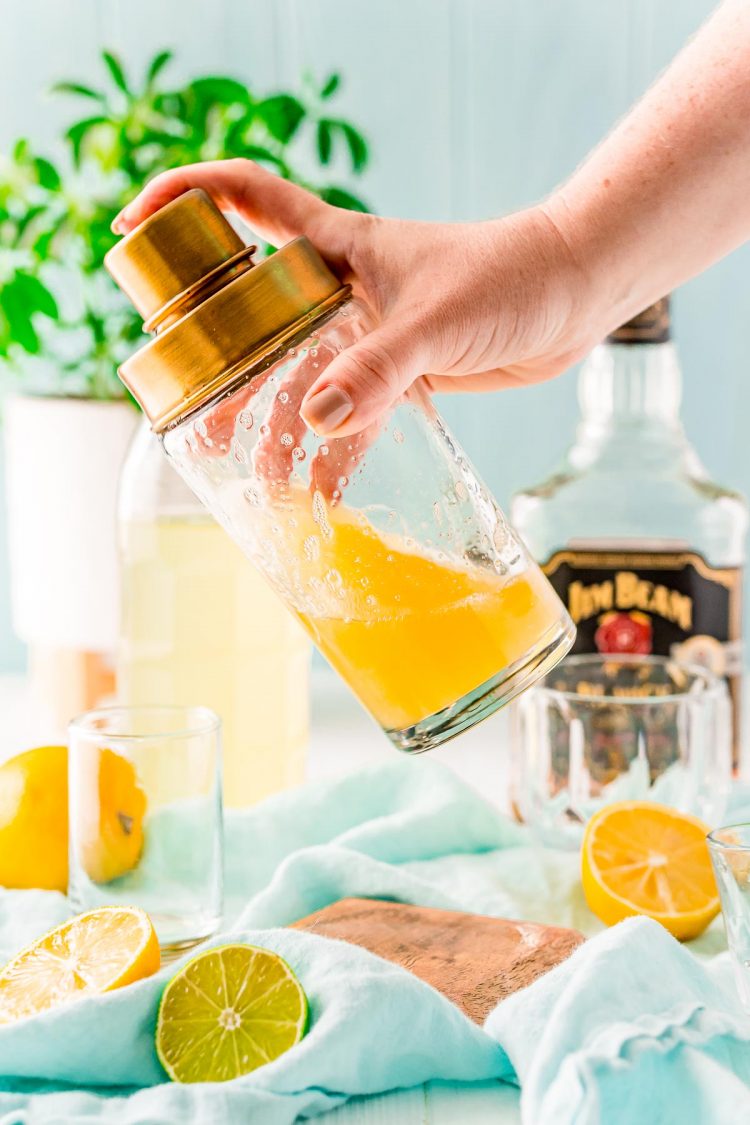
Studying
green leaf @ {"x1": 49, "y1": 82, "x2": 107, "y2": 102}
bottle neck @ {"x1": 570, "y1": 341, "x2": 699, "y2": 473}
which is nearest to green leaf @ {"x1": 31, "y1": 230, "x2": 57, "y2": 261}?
green leaf @ {"x1": 49, "y1": 82, "x2": 107, "y2": 102}

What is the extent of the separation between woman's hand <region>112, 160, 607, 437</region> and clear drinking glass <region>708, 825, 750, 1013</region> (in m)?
0.29

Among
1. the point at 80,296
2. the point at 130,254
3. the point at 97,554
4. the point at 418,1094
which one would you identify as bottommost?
the point at 418,1094

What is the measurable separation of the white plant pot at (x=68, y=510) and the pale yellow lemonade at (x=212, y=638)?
0.58 feet

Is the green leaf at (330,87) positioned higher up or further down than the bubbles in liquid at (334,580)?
higher up

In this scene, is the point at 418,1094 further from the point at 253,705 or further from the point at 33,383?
the point at 33,383

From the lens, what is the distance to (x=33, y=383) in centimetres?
181

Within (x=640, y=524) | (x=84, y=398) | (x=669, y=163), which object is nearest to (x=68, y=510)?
(x=84, y=398)

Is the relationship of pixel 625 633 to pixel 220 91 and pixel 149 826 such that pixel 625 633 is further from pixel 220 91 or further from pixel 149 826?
pixel 220 91

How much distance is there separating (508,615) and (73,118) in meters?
1.26

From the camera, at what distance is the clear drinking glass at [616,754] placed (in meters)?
1.06

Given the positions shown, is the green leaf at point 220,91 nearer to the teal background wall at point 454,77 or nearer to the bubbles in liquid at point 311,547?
the teal background wall at point 454,77

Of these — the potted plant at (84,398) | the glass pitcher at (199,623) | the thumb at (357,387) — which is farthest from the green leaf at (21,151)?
the thumb at (357,387)

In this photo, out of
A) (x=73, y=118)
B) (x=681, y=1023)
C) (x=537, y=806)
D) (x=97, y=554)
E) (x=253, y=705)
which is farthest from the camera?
(x=73, y=118)

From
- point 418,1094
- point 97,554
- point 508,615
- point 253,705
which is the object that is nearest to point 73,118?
point 97,554
